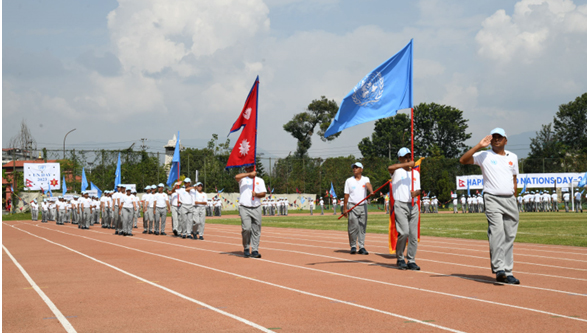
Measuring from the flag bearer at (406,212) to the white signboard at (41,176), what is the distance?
47.9 meters

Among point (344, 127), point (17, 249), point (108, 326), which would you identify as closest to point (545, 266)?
point (344, 127)

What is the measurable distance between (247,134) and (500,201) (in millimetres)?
6148

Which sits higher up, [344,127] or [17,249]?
[344,127]

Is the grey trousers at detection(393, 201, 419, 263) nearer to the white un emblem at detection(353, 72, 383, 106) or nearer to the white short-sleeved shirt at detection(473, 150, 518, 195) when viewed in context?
the white short-sleeved shirt at detection(473, 150, 518, 195)

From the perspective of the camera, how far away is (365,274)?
32.0 ft

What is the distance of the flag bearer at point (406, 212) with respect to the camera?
10273 millimetres

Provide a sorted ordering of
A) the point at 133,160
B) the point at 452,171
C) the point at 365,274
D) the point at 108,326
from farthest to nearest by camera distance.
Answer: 1. the point at 452,171
2. the point at 133,160
3. the point at 365,274
4. the point at 108,326

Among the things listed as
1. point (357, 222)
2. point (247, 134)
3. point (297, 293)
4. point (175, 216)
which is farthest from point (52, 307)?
point (175, 216)

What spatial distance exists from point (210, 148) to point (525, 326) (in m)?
71.6

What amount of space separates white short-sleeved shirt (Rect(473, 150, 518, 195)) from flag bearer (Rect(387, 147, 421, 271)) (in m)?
1.69

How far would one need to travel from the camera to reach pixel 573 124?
94312 millimetres

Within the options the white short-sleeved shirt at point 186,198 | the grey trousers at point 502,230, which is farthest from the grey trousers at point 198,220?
the grey trousers at point 502,230

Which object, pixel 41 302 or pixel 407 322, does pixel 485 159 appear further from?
pixel 41 302

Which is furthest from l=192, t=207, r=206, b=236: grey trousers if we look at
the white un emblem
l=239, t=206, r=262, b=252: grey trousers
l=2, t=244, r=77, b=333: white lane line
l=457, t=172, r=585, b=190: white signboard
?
l=457, t=172, r=585, b=190: white signboard
